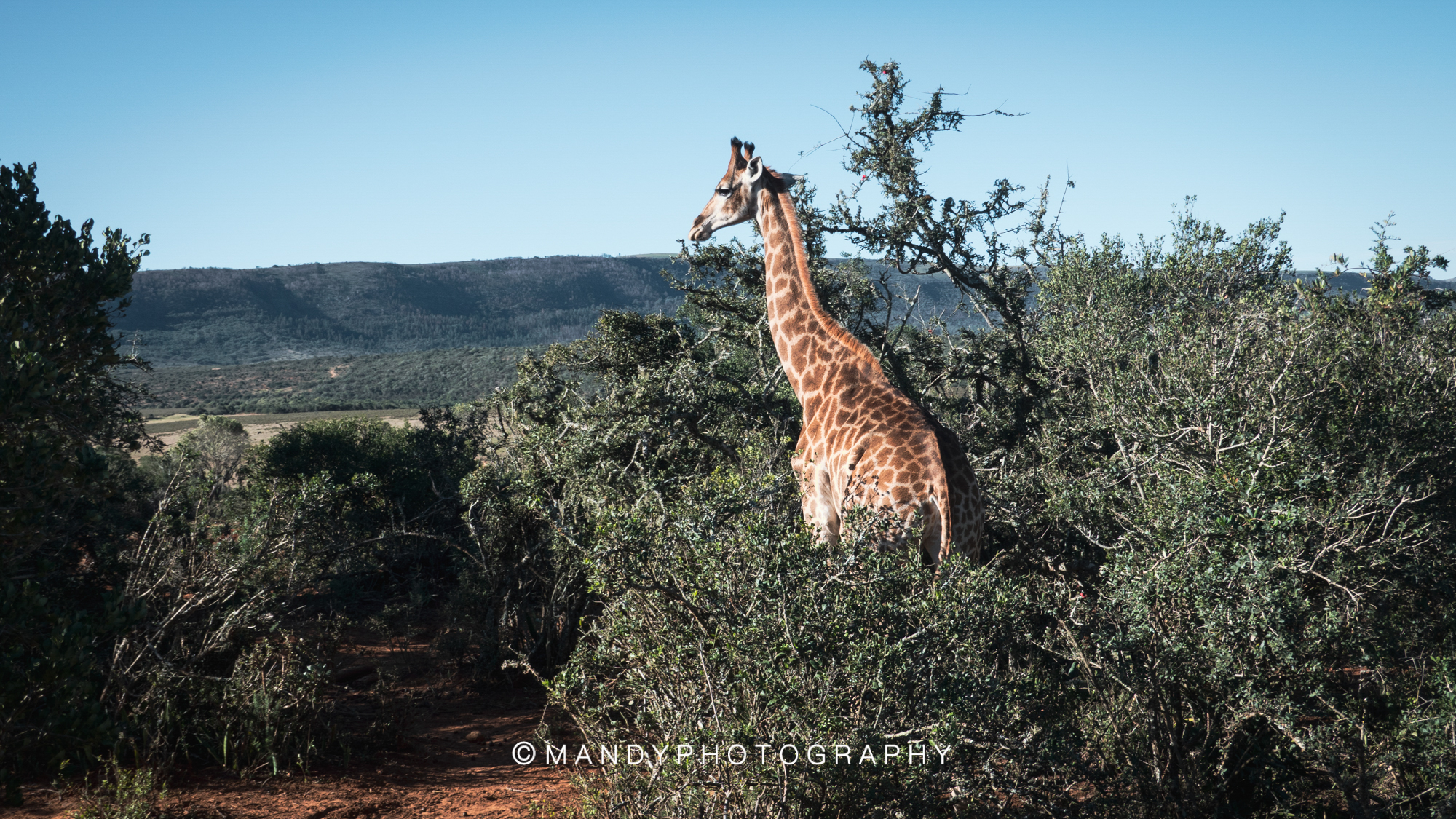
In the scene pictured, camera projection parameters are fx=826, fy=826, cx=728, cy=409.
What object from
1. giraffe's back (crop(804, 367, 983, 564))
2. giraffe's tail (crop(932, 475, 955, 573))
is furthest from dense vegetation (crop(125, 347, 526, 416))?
giraffe's tail (crop(932, 475, 955, 573))

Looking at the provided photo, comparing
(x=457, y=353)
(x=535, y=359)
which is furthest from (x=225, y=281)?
(x=535, y=359)

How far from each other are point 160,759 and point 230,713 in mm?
425

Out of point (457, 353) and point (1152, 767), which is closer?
point (1152, 767)

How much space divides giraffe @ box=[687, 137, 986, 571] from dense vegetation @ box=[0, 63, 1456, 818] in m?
0.47

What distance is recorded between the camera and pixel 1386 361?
18.8 ft

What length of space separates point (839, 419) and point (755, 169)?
2.42 m

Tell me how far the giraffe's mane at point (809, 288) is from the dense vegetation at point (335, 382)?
35.4 meters

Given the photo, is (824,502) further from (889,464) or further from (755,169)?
(755,169)

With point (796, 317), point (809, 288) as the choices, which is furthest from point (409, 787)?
point (809, 288)

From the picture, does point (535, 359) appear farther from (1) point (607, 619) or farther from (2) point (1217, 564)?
(2) point (1217, 564)

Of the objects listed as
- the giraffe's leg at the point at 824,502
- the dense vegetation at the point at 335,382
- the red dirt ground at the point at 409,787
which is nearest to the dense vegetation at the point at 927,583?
the red dirt ground at the point at 409,787

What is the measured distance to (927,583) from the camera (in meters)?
3.86

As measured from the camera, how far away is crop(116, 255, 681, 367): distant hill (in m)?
66.0

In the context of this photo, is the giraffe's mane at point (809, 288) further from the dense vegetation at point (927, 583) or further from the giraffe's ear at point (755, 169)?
the dense vegetation at point (927, 583)
